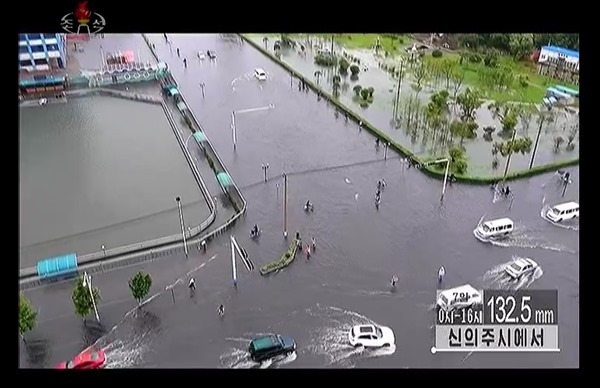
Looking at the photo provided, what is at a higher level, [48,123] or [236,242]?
[48,123]

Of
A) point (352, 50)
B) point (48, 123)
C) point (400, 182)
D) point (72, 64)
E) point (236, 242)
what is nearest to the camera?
point (236, 242)

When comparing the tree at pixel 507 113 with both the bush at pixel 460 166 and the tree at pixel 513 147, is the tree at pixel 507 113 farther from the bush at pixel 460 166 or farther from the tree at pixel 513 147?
the bush at pixel 460 166

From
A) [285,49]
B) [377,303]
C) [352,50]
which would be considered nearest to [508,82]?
[352,50]

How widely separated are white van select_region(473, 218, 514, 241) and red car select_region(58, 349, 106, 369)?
17.6 ft

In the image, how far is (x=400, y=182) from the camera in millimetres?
9273

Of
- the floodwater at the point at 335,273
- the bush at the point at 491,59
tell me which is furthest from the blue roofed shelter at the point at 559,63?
the floodwater at the point at 335,273

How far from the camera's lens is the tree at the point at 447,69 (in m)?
12.9

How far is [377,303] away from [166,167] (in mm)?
4788

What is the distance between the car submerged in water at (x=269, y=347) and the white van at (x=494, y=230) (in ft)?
11.2

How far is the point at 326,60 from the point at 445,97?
3872 mm

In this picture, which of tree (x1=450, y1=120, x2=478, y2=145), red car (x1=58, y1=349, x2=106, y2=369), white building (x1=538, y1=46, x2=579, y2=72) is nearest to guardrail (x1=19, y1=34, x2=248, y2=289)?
red car (x1=58, y1=349, x2=106, y2=369)

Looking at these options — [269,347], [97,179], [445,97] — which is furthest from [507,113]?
[97,179]

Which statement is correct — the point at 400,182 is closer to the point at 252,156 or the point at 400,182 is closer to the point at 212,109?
the point at 252,156

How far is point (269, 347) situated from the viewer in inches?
241
